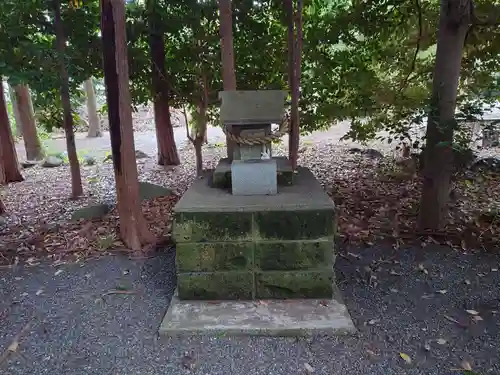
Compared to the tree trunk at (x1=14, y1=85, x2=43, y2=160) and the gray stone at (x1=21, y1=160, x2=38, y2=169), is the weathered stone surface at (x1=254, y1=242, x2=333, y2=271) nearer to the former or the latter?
the tree trunk at (x1=14, y1=85, x2=43, y2=160)

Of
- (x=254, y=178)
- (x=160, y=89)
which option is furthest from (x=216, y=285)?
(x=160, y=89)

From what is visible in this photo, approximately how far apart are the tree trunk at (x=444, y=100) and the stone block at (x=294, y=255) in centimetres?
149

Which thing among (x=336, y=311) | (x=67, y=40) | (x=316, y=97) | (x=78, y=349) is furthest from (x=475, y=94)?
(x=67, y=40)

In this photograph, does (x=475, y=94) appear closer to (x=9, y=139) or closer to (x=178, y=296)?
(x=178, y=296)

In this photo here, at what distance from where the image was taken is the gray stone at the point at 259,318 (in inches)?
94.4

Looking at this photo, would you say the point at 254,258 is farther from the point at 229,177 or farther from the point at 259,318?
the point at 229,177

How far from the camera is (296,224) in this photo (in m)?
2.61

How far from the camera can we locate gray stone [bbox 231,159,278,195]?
9.44ft

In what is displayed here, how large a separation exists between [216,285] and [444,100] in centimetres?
250

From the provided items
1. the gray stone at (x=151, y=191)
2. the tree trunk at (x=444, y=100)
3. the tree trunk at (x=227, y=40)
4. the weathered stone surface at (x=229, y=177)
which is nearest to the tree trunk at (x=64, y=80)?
the gray stone at (x=151, y=191)

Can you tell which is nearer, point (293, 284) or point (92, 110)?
point (293, 284)

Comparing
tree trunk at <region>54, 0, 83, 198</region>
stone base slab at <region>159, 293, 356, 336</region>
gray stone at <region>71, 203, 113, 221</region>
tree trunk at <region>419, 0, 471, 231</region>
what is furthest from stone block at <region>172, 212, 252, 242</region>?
tree trunk at <region>54, 0, 83, 198</region>

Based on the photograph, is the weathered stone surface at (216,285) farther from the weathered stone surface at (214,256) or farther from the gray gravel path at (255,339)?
the gray gravel path at (255,339)

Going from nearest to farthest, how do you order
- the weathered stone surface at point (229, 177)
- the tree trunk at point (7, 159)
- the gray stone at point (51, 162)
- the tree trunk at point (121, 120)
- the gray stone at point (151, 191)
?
the weathered stone surface at point (229, 177), the tree trunk at point (121, 120), the gray stone at point (151, 191), the tree trunk at point (7, 159), the gray stone at point (51, 162)
